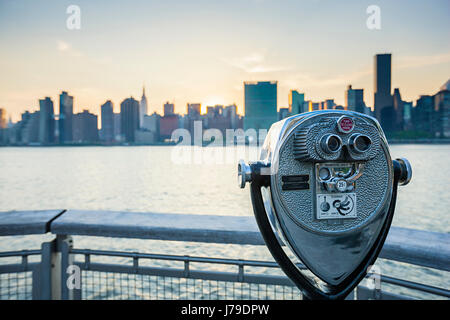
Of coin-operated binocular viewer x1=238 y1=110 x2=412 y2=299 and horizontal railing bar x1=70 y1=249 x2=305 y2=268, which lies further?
horizontal railing bar x1=70 y1=249 x2=305 y2=268

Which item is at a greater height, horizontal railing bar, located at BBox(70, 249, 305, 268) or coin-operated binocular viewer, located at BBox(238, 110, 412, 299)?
coin-operated binocular viewer, located at BBox(238, 110, 412, 299)

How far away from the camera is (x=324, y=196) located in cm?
126

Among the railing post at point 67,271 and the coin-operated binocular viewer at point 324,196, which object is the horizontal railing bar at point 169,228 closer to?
the railing post at point 67,271

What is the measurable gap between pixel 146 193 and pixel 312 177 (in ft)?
99.2

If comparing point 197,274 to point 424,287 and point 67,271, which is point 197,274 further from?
point 424,287

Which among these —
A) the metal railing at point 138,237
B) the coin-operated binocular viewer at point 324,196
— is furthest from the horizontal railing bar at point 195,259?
the coin-operated binocular viewer at point 324,196

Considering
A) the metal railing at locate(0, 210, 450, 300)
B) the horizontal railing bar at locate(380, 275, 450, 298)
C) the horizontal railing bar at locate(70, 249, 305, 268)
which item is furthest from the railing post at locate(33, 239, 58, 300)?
the horizontal railing bar at locate(380, 275, 450, 298)

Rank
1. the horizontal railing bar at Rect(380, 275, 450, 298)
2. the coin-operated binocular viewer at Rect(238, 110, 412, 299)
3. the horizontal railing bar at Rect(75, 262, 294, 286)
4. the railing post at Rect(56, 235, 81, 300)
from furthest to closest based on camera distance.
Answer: the railing post at Rect(56, 235, 81, 300) → the horizontal railing bar at Rect(75, 262, 294, 286) → the horizontal railing bar at Rect(380, 275, 450, 298) → the coin-operated binocular viewer at Rect(238, 110, 412, 299)

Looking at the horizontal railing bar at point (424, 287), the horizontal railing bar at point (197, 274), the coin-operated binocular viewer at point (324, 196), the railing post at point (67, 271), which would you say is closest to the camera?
the coin-operated binocular viewer at point (324, 196)

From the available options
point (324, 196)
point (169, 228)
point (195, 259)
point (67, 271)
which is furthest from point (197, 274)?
point (324, 196)

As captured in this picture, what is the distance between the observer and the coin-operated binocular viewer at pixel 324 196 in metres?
1.24

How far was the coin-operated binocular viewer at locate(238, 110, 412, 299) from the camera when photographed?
48.9 inches

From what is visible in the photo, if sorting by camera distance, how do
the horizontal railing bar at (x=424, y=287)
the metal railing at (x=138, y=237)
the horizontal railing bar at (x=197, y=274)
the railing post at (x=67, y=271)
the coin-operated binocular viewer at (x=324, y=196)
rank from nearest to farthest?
the coin-operated binocular viewer at (x=324, y=196)
the horizontal railing bar at (x=424, y=287)
the metal railing at (x=138, y=237)
the horizontal railing bar at (x=197, y=274)
the railing post at (x=67, y=271)

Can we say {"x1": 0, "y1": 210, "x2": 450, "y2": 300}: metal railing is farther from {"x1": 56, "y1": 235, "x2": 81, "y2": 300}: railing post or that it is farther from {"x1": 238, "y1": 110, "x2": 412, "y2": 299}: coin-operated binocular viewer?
{"x1": 238, "y1": 110, "x2": 412, "y2": 299}: coin-operated binocular viewer
